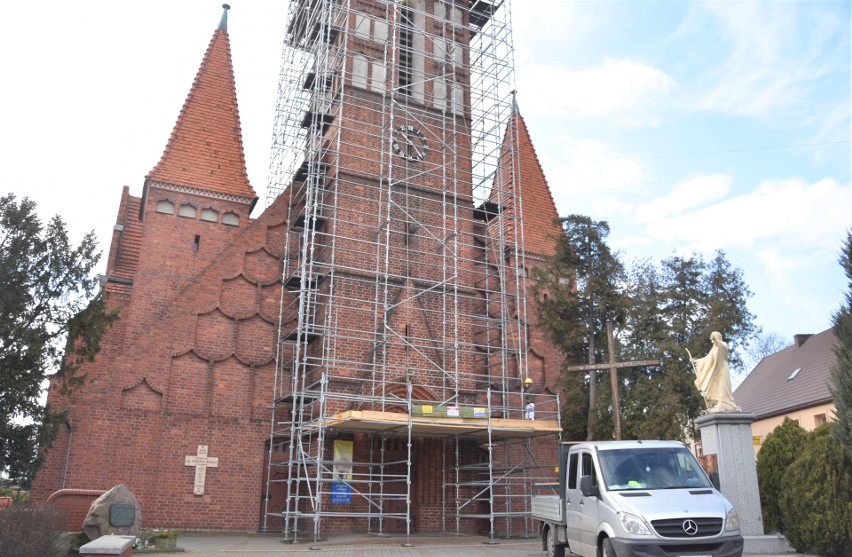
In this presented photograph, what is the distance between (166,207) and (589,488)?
15580mm

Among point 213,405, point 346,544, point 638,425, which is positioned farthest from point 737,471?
point 213,405

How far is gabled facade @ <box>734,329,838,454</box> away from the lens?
1047 inches

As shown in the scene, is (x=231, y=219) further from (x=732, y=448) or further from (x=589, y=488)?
(x=732, y=448)

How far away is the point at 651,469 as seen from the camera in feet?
34.3

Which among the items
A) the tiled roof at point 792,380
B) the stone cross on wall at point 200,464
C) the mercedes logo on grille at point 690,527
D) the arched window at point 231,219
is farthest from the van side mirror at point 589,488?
the tiled roof at point 792,380

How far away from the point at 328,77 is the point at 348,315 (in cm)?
827

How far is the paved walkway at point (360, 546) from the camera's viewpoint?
14.0m

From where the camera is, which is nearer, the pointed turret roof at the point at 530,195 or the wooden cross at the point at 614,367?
the wooden cross at the point at 614,367

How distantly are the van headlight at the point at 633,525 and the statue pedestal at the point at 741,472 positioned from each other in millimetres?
4039

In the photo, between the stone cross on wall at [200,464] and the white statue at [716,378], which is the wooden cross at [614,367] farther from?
the stone cross on wall at [200,464]

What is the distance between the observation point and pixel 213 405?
61.6 feet

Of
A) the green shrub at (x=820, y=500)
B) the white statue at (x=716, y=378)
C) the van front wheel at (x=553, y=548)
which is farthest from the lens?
the white statue at (x=716, y=378)

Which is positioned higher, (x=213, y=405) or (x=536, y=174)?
(x=536, y=174)

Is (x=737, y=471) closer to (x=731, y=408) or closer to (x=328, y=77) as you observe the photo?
(x=731, y=408)
